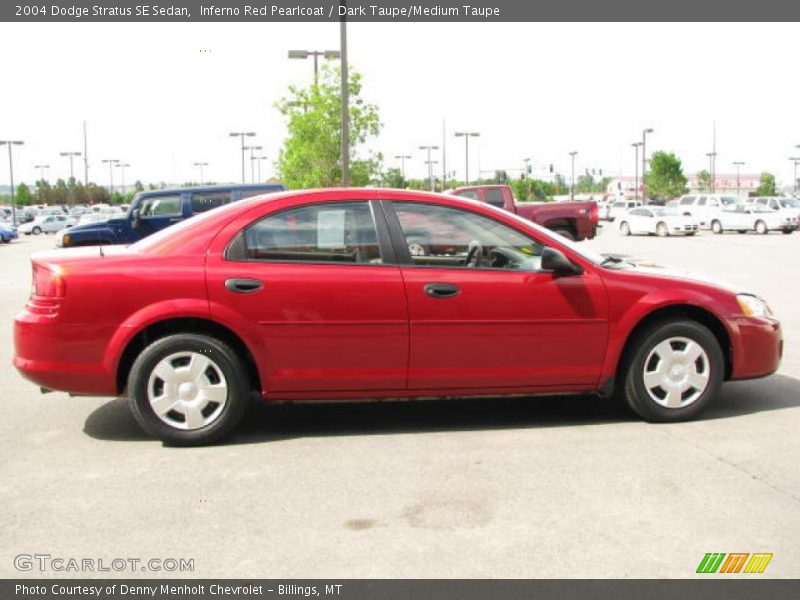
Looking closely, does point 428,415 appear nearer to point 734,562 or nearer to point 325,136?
point 734,562

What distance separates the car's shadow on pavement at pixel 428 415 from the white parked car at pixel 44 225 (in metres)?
54.0

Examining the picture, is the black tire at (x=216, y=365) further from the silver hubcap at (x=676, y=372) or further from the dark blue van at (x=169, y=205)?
the dark blue van at (x=169, y=205)

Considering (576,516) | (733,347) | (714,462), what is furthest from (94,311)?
(733,347)

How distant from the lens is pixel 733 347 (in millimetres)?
5637

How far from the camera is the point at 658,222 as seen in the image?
124 ft

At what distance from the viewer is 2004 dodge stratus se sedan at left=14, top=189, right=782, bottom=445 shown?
5.10m

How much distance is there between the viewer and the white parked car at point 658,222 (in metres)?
37.1

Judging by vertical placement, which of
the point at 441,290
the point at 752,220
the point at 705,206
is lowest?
the point at 441,290

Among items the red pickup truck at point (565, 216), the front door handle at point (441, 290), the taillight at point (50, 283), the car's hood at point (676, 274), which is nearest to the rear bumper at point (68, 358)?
the taillight at point (50, 283)

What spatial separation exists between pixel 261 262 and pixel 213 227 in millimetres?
403

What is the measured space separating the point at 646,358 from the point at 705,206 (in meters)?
39.6

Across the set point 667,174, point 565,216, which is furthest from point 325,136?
point 667,174

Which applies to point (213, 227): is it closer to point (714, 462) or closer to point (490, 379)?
point (490, 379)

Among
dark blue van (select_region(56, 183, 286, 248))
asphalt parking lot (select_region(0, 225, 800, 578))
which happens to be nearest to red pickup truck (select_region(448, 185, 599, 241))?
dark blue van (select_region(56, 183, 286, 248))
